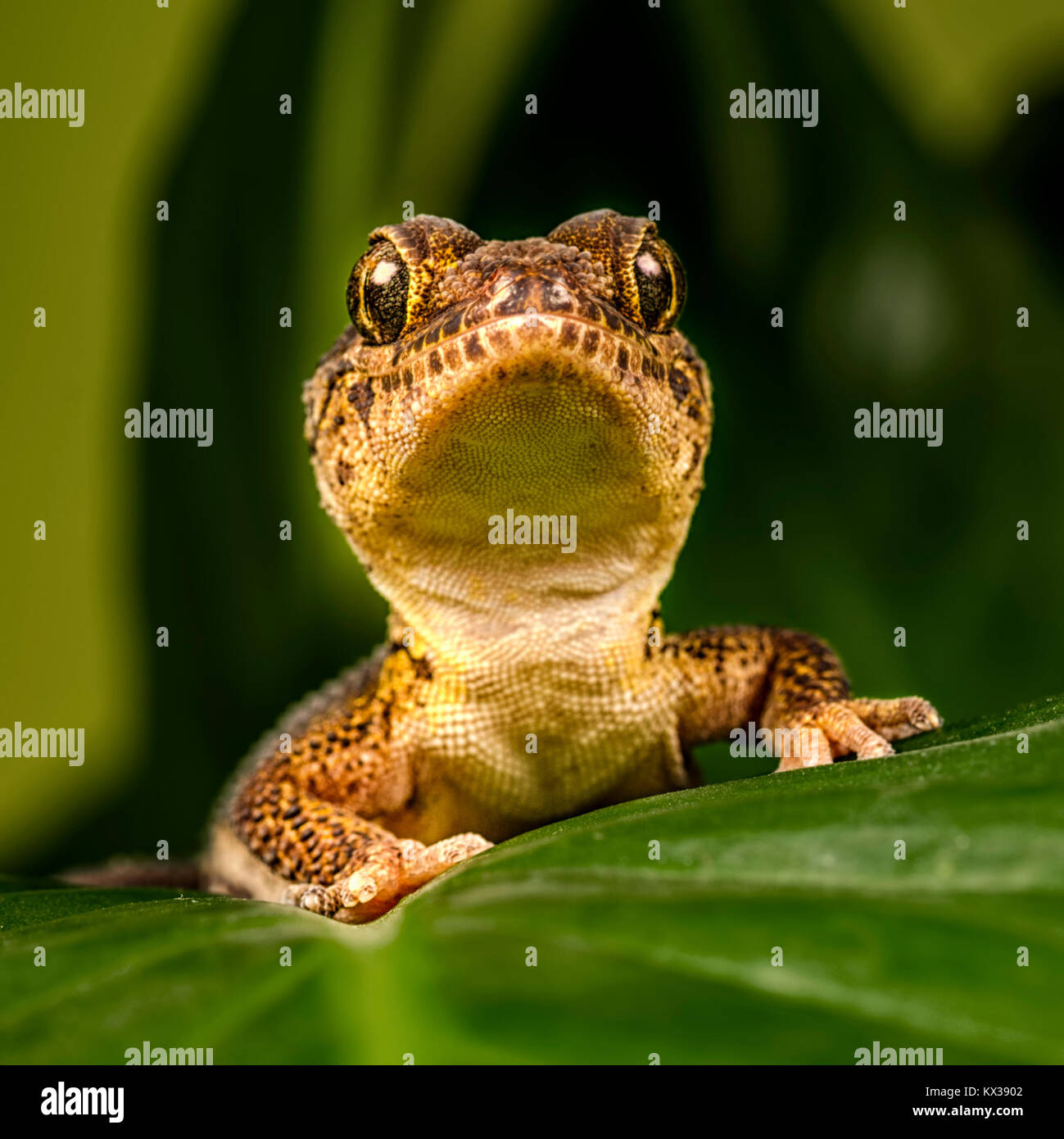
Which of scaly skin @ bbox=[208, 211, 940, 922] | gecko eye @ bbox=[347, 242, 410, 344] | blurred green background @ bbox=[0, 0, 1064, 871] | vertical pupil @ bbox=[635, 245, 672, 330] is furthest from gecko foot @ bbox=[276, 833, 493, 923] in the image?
blurred green background @ bbox=[0, 0, 1064, 871]

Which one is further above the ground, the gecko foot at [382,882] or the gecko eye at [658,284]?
the gecko eye at [658,284]

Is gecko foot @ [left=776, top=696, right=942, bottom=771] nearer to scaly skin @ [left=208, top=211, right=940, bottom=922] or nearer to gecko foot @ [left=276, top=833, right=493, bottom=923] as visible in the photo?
scaly skin @ [left=208, top=211, right=940, bottom=922]

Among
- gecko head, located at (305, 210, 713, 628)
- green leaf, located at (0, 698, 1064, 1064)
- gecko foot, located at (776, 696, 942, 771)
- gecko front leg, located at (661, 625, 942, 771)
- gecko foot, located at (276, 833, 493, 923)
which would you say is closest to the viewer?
green leaf, located at (0, 698, 1064, 1064)

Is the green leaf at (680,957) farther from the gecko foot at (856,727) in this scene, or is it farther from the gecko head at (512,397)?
the gecko head at (512,397)

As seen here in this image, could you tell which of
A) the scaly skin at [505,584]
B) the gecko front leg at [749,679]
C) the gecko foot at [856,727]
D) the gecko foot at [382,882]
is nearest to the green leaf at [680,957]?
the gecko foot at [382,882]

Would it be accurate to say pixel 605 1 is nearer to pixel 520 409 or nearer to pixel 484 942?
pixel 520 409

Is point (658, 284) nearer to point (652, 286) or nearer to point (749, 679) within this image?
point (652, 286)

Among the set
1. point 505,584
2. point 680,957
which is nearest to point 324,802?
point 505,584
